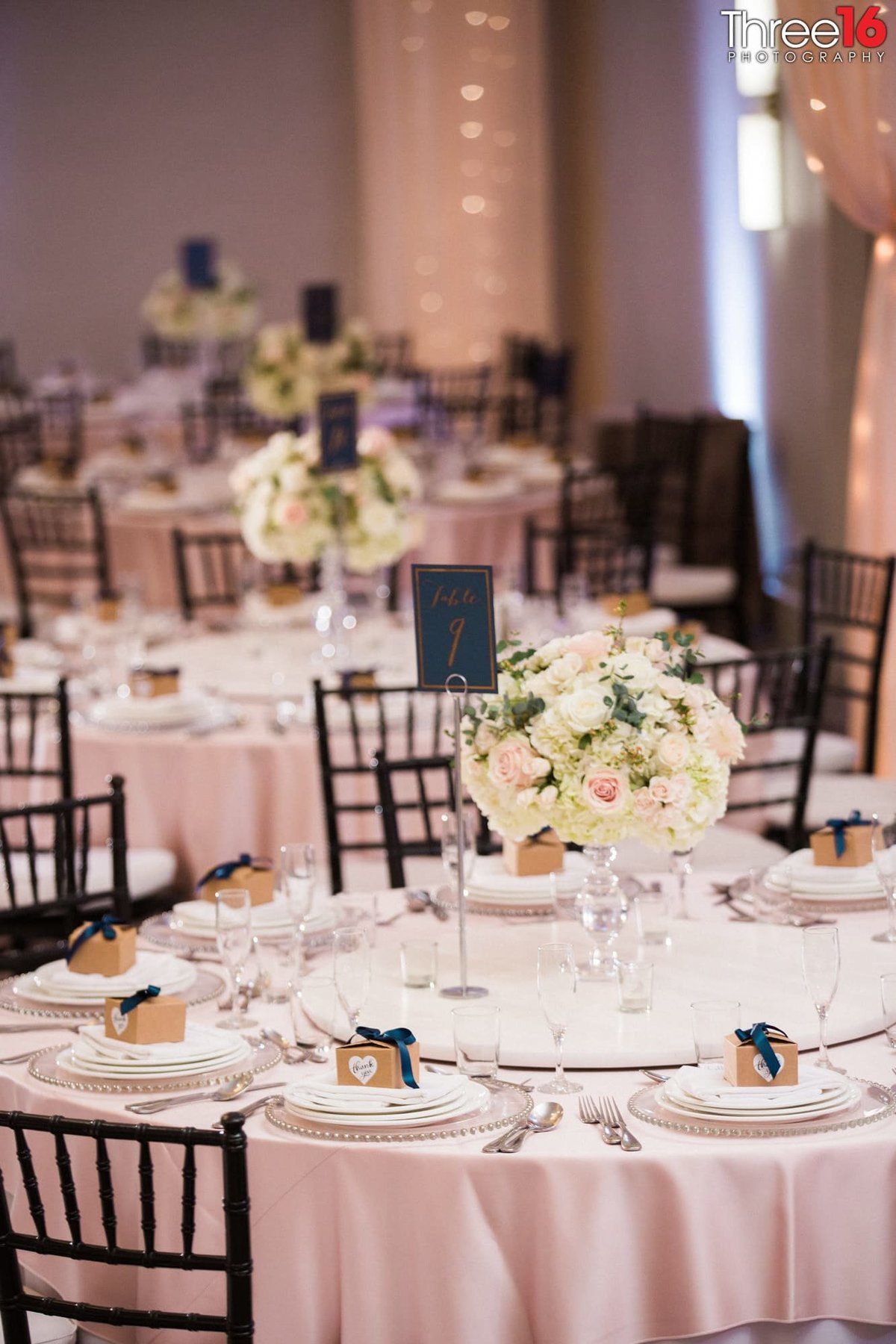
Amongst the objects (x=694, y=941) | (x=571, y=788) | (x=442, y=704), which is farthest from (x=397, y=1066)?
(x=442, y=704)

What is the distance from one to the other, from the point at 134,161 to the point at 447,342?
9.65 ft

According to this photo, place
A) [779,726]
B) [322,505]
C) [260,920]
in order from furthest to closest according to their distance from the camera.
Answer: [322,505]
[779,726]
[260,920]

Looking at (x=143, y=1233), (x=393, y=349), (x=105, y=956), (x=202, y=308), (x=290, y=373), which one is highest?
(x=202, y=308)

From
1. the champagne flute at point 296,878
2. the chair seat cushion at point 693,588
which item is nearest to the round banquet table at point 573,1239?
the champagne flute at point 296,878

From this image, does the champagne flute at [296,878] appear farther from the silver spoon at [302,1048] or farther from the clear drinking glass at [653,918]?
the clear drinking glass at [653,918]

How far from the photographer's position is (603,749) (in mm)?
2891

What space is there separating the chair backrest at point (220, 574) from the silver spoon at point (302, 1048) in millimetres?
3386

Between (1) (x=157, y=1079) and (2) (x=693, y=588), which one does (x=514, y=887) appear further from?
(2) (x=693, y=588)

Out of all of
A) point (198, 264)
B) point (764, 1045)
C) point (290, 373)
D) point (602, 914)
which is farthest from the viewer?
point (198, 264)

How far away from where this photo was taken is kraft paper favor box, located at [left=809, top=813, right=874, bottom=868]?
11.5 feet

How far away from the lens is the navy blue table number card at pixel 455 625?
2902 mm

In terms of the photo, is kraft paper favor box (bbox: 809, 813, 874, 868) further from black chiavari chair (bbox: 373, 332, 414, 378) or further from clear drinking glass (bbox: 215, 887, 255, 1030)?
black chiavari chair (bbox: 373, 332, 414, 378)

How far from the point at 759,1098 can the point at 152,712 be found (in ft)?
8.96

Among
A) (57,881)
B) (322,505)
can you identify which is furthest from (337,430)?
(57,881)
